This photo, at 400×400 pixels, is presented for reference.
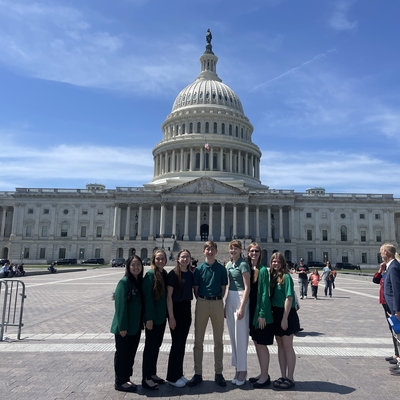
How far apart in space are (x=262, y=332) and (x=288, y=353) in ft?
2.03

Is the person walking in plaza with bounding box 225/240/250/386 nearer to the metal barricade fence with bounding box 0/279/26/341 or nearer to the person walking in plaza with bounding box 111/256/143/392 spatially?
the person walking in plaza with bounding box 111/256/143/392

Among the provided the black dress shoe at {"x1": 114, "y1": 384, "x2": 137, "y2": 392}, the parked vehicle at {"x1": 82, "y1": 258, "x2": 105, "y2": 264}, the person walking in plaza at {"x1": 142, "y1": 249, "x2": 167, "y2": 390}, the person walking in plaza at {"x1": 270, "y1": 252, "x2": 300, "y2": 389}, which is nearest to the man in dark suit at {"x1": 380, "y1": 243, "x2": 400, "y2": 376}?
the person walking in plaza at {"x1": 270, "y1": 252, "x2": 300, "y2": 389}

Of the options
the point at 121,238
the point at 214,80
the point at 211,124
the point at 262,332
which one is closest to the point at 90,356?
the point at 262,332

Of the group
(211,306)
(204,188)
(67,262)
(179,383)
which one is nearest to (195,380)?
(179,383)

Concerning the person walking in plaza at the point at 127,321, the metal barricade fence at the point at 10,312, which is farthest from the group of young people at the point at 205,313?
the metal barricade fence at the point at 10,312

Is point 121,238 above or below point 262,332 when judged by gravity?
above

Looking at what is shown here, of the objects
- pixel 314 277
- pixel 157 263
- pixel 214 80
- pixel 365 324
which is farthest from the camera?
pixel 214 80

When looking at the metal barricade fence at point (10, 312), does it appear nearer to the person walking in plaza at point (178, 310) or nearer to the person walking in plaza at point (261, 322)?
the person walking in plaza at point (178, 310)

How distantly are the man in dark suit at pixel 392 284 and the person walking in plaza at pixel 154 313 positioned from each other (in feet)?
15.4

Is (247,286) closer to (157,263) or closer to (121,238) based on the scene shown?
(157,263)

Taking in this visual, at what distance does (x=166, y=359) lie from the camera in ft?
30.0

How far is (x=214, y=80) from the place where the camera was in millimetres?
105062

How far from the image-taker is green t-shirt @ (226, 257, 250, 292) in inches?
295

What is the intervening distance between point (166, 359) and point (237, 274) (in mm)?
3218
